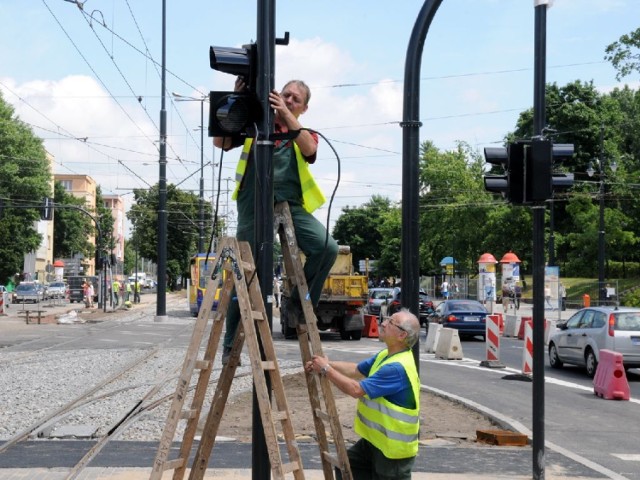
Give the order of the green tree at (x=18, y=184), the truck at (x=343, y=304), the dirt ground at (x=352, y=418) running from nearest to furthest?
the dirt ground at (x=352, y=418) → the truck at (x=343, y=304) → the green tree at (x=18, y=184)

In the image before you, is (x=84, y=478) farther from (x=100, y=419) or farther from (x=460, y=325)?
(x=460, y=325)

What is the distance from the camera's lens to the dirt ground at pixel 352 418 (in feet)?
34.3

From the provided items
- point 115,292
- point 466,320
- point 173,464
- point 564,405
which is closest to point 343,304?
point 466,320

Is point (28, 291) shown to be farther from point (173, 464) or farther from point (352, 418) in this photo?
point (173, 464)

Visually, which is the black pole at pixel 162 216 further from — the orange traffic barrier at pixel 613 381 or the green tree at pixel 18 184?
the green tree at pixel 18 184

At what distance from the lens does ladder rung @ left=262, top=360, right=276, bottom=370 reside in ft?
16.8

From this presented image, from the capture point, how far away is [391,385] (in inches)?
212

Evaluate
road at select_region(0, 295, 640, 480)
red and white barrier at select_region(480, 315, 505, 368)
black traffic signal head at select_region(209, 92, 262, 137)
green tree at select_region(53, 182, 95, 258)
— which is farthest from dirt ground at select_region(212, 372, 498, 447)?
green tree at select_region(53, 182, 95, 258)

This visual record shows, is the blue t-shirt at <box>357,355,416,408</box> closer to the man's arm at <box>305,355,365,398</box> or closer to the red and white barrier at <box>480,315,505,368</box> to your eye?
the man's arm at <box>305,355,365,398</box>

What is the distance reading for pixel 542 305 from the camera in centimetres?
823

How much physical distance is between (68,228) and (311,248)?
115m

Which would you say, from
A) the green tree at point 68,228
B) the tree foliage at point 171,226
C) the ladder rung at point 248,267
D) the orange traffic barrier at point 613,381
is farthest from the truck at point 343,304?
the green tree at point 68,228

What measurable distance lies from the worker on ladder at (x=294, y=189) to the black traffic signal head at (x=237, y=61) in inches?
6.3

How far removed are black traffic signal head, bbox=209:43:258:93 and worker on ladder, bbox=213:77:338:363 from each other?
0.16 meters
